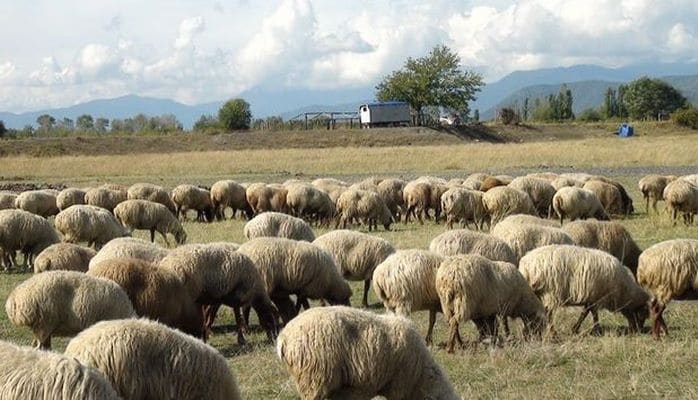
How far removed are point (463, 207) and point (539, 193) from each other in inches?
151

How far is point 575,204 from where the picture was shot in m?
23.8

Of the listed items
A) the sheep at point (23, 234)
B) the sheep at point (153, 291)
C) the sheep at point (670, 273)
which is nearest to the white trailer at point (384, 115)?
the sheep at point (23, 234)

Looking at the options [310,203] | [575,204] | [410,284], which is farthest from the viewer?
[310,203]

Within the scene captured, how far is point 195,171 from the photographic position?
49906 millimetres

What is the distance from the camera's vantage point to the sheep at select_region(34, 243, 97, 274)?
42.5ft

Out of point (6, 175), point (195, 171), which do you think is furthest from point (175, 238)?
point (6, 175)


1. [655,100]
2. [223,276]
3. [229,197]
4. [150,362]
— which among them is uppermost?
[150,362]

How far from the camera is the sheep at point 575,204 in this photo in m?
23.8

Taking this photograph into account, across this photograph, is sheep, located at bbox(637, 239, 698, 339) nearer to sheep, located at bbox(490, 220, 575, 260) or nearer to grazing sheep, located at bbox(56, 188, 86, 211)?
sheep, located at bbox(490, 220, 575, 260)

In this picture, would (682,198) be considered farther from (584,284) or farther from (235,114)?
(235,114)

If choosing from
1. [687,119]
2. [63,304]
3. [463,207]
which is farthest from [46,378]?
[687,119]

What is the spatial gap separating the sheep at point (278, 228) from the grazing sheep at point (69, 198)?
381 inches

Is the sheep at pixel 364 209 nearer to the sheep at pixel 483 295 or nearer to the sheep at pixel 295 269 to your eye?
the sheep at pixel 295 269

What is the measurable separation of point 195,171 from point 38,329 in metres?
40.8
